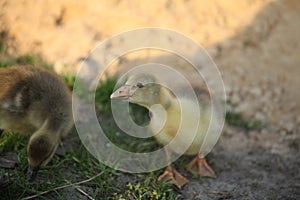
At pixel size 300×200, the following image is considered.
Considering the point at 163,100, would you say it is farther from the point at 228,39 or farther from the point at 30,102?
the point at 228,39

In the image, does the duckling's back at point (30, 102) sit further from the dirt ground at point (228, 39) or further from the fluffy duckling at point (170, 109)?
the dirt ground at point (228, 39)

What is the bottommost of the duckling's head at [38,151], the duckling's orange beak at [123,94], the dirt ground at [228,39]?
the duckling's head at [38,151]

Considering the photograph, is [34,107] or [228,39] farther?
[228,39]

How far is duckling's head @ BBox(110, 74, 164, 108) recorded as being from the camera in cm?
307

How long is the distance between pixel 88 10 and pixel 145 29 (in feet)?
2.40

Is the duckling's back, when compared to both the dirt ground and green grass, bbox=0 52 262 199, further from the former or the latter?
the dirt ground

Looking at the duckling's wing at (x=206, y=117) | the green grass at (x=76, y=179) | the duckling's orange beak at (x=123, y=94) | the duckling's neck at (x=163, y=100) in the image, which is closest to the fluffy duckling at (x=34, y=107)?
the green grass at (x=76, y=179)

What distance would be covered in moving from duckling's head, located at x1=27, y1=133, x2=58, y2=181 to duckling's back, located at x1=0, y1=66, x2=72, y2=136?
0.46 feet

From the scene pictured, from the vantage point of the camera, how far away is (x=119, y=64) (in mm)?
4684

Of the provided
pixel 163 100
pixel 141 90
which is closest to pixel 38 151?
pixel 141 90

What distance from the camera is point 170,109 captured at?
320 centimetres

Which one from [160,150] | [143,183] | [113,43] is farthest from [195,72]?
[143,183]

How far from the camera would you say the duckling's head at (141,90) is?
3.07m

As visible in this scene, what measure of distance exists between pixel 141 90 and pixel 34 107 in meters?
0.79
